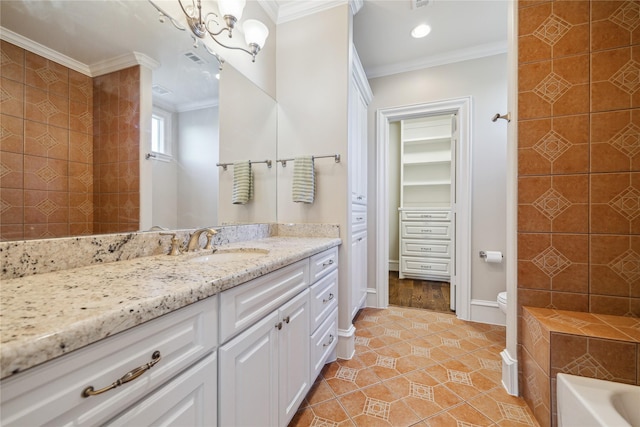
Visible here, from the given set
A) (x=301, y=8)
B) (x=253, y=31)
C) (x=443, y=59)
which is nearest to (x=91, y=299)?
(x=253, y=31)

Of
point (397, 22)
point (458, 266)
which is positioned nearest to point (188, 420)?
point (458, 266)

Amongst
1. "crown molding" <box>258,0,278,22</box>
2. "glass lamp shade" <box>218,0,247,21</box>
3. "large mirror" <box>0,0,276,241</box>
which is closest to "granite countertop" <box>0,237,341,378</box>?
"large mirror" <box>0,0,276,241</box>

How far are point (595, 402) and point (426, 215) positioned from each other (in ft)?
9.14

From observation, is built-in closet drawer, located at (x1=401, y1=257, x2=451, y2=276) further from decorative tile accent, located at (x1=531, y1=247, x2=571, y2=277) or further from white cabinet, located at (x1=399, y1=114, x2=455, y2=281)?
decorative tile accent, located at (x1=531, y1=247, x2=571, y2=277)

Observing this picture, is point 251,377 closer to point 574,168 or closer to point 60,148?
point 60,148

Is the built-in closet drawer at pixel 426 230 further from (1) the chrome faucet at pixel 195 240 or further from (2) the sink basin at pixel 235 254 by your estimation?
(1) the chrome faucet at pixel 195 240

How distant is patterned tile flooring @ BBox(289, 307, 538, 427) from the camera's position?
4.10 ft

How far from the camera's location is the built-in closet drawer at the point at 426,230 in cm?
350

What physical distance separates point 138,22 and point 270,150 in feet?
3.29

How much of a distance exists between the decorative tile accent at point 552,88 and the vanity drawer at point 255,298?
1.57 meters

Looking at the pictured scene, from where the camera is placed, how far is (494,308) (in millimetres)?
2291

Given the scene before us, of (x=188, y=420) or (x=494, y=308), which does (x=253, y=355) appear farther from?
(x=494, y=308)

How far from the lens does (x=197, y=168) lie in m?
1.41

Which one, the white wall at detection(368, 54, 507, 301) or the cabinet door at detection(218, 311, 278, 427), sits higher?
the white wall at detection(368, 54, 507, 301)
